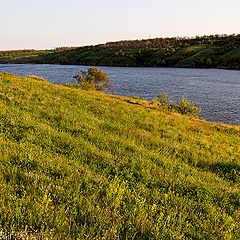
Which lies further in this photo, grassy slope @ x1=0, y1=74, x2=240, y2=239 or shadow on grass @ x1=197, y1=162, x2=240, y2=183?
shadow on grass @ x1=197, y1=162, x2=240, y2=183

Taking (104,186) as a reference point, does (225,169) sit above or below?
below

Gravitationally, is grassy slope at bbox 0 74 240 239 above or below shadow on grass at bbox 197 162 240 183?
above

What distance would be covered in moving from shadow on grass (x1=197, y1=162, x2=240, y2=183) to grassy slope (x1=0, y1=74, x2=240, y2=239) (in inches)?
1.6

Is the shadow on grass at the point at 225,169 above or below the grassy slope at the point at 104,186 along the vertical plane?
below

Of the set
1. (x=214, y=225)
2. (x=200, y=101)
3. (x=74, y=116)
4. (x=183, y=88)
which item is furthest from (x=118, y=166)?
(x=183, y=88)

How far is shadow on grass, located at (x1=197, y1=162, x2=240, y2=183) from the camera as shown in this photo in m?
13.5

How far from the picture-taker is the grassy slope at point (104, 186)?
259 inches

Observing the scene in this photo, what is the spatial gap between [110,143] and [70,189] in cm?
628

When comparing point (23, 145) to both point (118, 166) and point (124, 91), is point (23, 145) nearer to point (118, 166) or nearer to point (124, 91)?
point (118, 166)

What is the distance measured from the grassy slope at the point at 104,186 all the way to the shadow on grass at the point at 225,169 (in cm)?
4

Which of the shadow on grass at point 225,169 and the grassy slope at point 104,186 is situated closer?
the grassy slope at point 104,186

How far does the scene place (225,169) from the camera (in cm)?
1451

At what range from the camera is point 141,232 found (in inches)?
263

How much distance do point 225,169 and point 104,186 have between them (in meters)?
7.46
